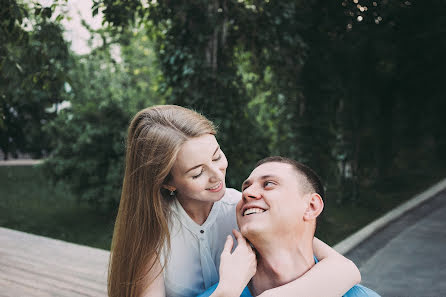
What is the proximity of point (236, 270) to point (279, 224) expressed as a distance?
23 cm

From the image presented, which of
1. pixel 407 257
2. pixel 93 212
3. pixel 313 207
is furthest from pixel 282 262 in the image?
pixel 93 212

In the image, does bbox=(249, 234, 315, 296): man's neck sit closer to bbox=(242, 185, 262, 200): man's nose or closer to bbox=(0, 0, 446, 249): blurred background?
bbox=(242, 185, 262, 200): man's nose

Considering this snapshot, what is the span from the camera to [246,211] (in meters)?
1.67

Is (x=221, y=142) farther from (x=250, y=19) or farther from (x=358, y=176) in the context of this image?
(x=358, y=176)

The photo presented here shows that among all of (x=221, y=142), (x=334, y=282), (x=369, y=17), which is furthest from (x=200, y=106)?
Answer: (x=334, y=282)

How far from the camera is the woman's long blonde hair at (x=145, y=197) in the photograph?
180 cm

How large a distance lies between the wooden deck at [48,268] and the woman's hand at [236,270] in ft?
5.35

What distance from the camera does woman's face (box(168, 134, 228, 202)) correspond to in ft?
5.93

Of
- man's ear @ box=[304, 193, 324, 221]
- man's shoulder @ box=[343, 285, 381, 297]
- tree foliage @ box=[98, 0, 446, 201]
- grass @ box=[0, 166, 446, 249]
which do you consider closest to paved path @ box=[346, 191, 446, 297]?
grass @ box=[0, 166, 446, 249]

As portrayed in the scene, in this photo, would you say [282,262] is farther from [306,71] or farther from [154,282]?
[306,71]

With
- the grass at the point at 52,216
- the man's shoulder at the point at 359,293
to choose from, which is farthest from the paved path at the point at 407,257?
the grass at the point at 52,216

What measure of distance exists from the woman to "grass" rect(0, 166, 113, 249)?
3.61 metres

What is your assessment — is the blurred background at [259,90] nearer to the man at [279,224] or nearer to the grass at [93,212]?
the grass at [93,212]

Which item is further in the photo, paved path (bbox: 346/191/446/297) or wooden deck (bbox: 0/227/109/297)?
paved path (bbox: 346/191/446/297)
